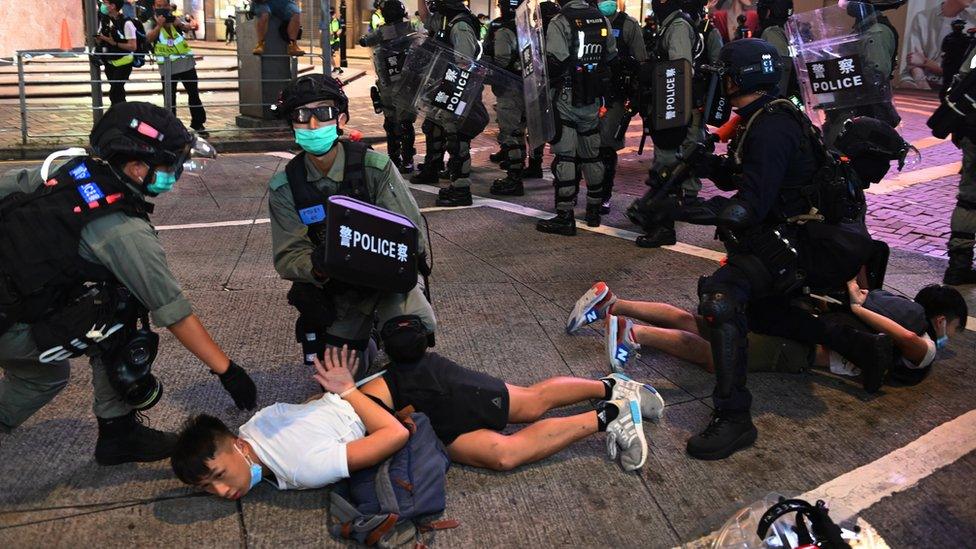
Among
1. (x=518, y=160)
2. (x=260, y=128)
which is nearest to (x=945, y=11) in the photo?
(x=518, y=160)

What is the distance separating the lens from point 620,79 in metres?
7.93

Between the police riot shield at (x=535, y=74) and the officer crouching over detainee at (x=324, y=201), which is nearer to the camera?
the officer crouching over detainee at (x=324, y=201)

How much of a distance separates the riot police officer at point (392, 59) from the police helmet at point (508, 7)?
984mm

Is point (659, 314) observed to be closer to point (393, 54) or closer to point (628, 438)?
point (628, 438)

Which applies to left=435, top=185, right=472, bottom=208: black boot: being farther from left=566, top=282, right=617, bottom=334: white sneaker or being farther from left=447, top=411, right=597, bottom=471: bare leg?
left=447, top=411, right=597, bottom=471: bare leg

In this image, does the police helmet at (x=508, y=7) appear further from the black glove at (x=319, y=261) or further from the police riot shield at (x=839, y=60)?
the black glove at (x=319, y=261)

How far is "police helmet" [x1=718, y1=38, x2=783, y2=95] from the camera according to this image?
4.13 m

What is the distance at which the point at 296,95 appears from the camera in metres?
4.09

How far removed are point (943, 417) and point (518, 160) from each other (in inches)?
218

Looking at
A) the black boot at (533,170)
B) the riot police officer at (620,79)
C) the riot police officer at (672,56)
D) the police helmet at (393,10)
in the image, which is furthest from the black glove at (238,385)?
the black boot at (533,170)

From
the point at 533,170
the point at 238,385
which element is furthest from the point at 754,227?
the point at 533,170

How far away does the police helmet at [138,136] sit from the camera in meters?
3.31

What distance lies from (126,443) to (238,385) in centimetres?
67

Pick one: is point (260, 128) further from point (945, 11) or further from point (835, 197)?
point (945, 11)
